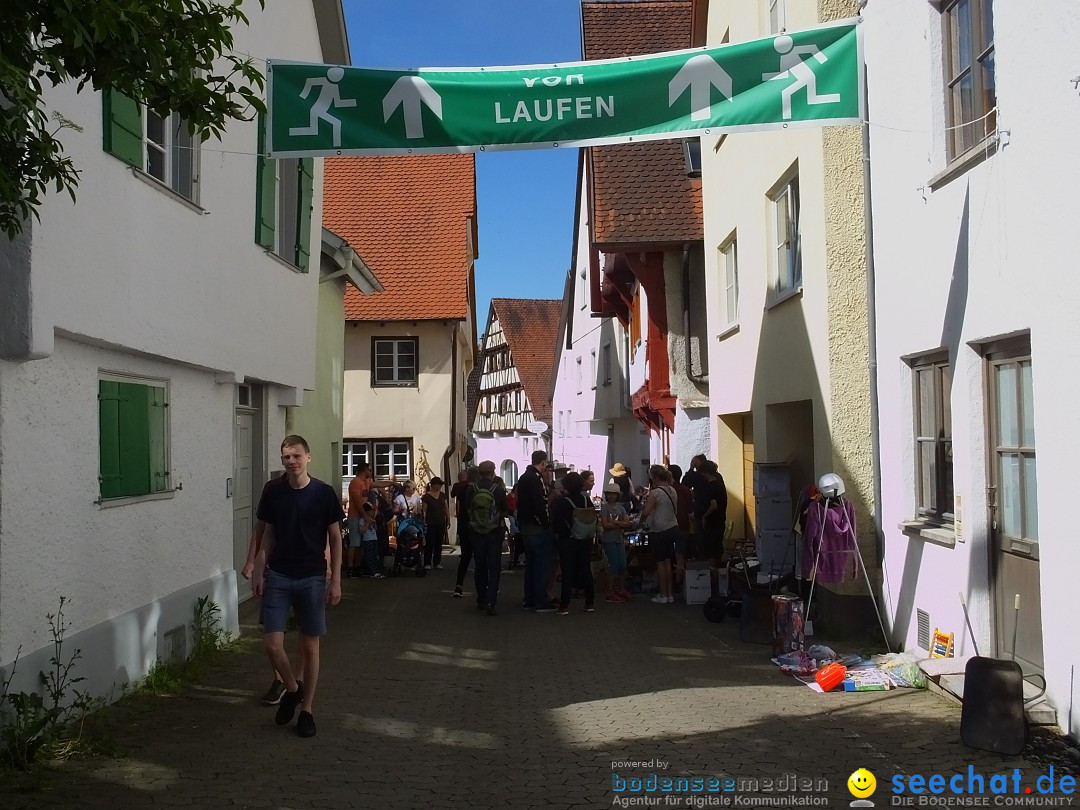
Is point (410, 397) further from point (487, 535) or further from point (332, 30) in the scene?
point (487, 535)

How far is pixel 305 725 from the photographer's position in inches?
260

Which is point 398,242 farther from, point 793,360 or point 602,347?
point 793,360

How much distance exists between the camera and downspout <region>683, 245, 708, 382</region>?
58.5 feet

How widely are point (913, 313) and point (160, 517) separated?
20.3 feet

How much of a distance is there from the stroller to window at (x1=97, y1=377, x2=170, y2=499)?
28.4 ft

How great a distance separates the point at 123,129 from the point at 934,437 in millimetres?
6411

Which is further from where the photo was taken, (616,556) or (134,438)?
(616,556)

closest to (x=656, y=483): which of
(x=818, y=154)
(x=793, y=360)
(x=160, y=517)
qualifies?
(x=793, y=360)

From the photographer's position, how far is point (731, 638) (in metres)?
10.3

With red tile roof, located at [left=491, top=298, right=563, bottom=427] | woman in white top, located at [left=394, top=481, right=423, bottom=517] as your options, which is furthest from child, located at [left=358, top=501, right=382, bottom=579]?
red tile roof, located at [left=491, top=298, right=563, bottom=427]

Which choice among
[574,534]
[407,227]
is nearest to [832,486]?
[574,534]

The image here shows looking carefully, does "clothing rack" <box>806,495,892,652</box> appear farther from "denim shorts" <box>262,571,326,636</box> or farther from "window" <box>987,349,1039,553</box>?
"denim shorts" <box>262,571,326,636</box>

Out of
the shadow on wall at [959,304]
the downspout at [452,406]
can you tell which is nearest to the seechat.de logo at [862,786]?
the shadow on wall at [959,304]

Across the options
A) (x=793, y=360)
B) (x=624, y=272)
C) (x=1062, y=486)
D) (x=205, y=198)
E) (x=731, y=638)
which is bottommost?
(x=731, y=638)
